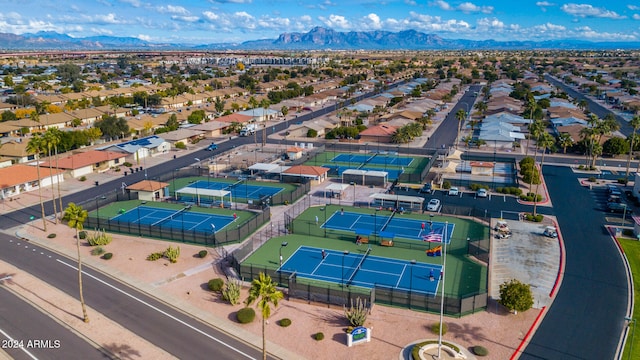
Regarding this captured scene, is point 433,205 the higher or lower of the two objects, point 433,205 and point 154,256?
the higher

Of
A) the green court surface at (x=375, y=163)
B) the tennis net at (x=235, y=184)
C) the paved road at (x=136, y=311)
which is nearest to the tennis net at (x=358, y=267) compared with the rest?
the paved road at (x=136, y=311)

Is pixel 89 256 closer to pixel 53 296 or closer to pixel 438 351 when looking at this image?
pixel 53 296

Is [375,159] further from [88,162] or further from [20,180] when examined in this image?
[20,180]

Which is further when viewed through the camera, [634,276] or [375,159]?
[375,159]

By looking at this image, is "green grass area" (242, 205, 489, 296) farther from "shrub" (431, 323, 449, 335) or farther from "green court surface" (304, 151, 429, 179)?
"green court surface" (304, 151, 429, 179)

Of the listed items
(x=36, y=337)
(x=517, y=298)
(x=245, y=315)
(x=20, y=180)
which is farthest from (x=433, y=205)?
(x=20, y=180)

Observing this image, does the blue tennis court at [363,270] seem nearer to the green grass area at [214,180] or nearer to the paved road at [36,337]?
the paved road at [36,337]

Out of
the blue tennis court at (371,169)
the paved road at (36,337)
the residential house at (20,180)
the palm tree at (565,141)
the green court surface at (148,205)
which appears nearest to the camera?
the paved road at (36,337)
